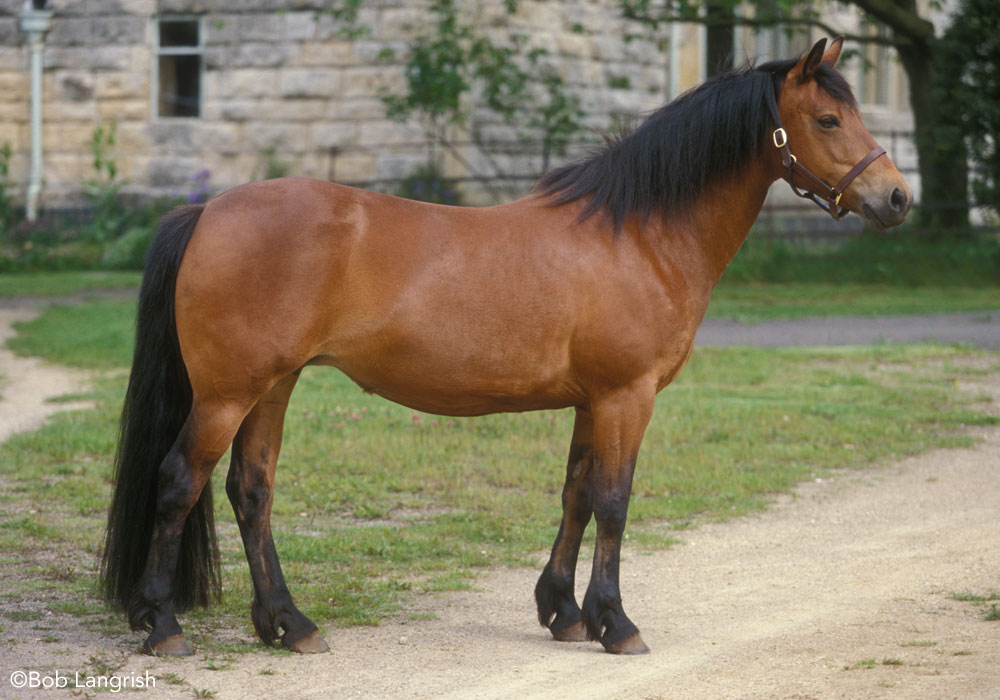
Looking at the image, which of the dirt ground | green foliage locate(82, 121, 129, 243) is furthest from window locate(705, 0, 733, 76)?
green foliage locate(82, 121, 129, 243)

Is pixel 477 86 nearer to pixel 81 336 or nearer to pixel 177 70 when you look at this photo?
pixel 177 70

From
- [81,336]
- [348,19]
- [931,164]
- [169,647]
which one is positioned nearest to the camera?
[169,647]

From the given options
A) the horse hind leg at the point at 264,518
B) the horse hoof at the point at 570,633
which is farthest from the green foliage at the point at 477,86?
the horse hoof at the point at 570,633

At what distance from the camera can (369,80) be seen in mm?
18172

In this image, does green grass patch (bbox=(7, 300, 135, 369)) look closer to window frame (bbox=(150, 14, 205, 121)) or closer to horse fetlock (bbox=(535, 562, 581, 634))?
window frame (bbox=(150, 14, 205, 121))

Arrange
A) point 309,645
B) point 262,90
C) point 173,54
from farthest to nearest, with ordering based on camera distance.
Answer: point 173,54
point 262,90
point 309,645

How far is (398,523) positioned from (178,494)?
92.5 inches

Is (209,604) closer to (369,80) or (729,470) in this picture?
(729,470)

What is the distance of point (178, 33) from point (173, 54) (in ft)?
1.19

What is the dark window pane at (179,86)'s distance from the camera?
18953 millimetres

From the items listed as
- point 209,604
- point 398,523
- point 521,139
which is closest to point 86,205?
point 521,139

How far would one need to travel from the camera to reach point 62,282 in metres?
16.9

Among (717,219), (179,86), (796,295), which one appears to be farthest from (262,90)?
(717,219)

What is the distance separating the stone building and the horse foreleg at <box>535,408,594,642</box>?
41.5ft
